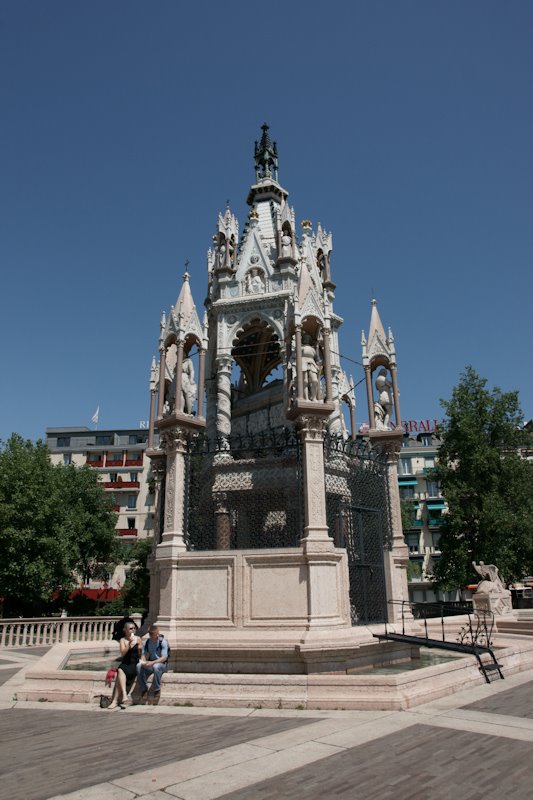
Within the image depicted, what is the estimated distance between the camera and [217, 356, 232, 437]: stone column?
741 inches

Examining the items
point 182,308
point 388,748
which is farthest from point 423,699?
point 182,308

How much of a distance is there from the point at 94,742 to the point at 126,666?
8.58 feet

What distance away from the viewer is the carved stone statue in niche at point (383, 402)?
54.9 feet

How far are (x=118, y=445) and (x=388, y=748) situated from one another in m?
68.7

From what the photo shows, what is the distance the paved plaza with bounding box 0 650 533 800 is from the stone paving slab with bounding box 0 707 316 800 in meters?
0.02

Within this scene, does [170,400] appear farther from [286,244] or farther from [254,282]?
[286,244]

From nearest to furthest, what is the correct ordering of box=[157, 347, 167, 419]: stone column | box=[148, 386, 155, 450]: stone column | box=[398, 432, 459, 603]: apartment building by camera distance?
box=[157, 347, 167, 419]: stone column < box=[148, 386, 155, 450]: stone column < box=[398, 432, 459, 603]: apartment building

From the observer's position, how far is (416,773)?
5727 millimetres

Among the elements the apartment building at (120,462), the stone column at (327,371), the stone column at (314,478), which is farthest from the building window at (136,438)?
the stone column at (314,478)

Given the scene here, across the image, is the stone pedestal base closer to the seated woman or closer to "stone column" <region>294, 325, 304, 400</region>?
the seated woman

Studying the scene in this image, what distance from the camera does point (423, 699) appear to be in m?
8.95

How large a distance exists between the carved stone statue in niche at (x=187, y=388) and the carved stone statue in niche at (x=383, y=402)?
559 cm

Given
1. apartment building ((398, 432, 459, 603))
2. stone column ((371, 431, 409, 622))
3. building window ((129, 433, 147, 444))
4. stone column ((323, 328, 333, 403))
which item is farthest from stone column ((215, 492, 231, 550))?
building window ((129, 433, 147, 444))

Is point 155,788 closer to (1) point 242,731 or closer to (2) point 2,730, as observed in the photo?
(1) point 242,731
